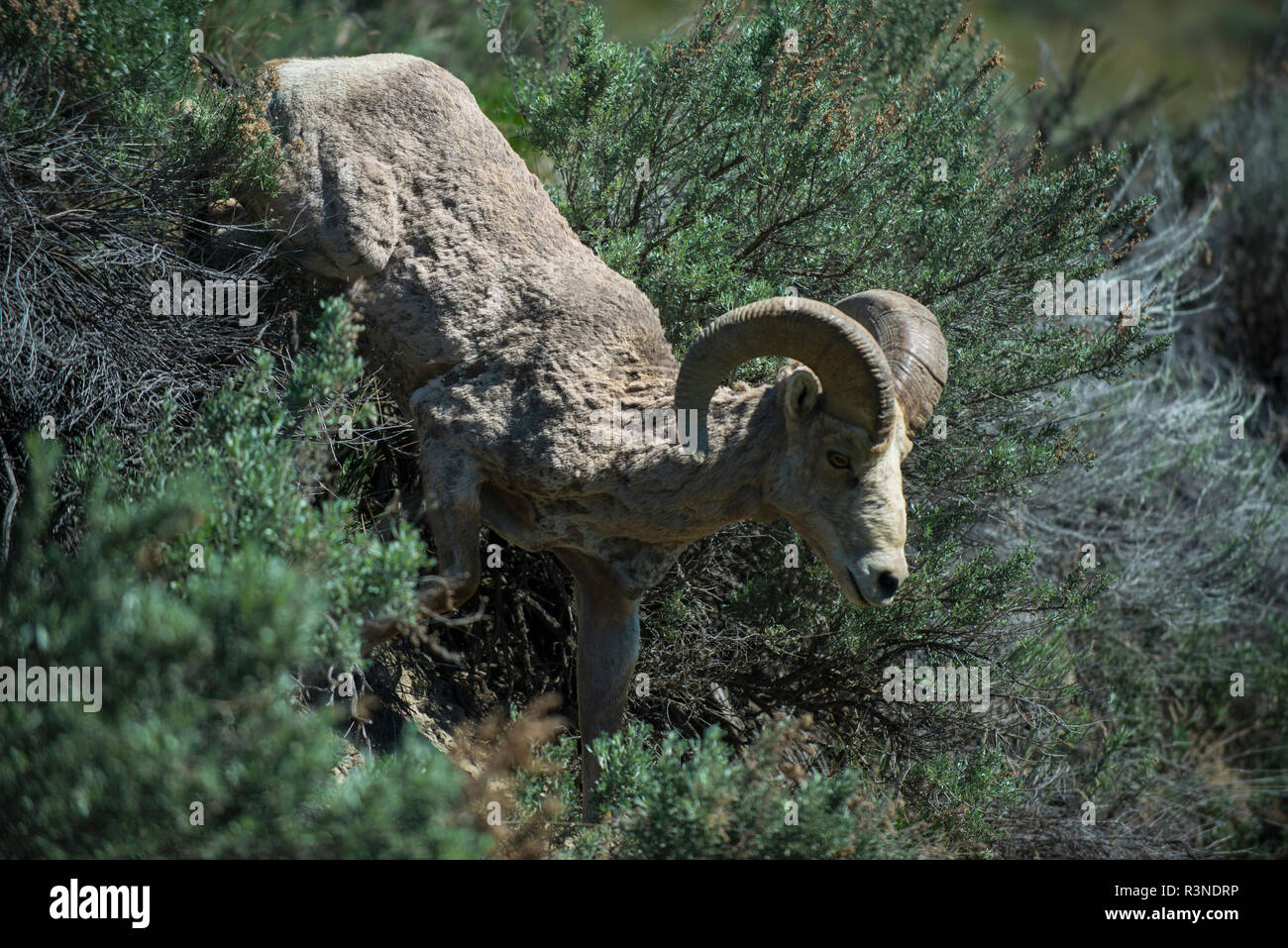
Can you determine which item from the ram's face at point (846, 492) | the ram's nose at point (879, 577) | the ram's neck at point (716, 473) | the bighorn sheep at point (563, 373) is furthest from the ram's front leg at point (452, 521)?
the ram's nose at point (879, 577)

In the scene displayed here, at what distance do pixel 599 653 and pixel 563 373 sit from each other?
4.70ft

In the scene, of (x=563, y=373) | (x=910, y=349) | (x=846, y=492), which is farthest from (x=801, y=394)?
(x=563, y=373)

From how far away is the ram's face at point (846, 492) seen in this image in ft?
16.8

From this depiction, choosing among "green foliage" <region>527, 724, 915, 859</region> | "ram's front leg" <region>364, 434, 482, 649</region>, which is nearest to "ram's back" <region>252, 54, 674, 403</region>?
"ram's front leg" <region>364, 434, 482, 649</region>

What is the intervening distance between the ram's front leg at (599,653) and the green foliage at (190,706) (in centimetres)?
153

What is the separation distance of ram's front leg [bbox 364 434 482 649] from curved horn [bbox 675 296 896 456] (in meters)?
1.05

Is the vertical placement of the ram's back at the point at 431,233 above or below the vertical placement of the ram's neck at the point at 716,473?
above

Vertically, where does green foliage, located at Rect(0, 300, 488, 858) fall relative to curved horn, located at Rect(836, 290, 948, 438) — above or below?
below

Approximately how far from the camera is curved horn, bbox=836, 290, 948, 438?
5.42 metres

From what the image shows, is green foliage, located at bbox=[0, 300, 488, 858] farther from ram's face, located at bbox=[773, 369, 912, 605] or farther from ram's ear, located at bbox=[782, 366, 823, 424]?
ram's ear, located at bbox=[782, 366, 823, 424]

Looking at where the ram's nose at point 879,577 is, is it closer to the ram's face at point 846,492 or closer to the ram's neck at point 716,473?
the ram's face at point 846,492

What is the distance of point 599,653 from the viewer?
6.22m
